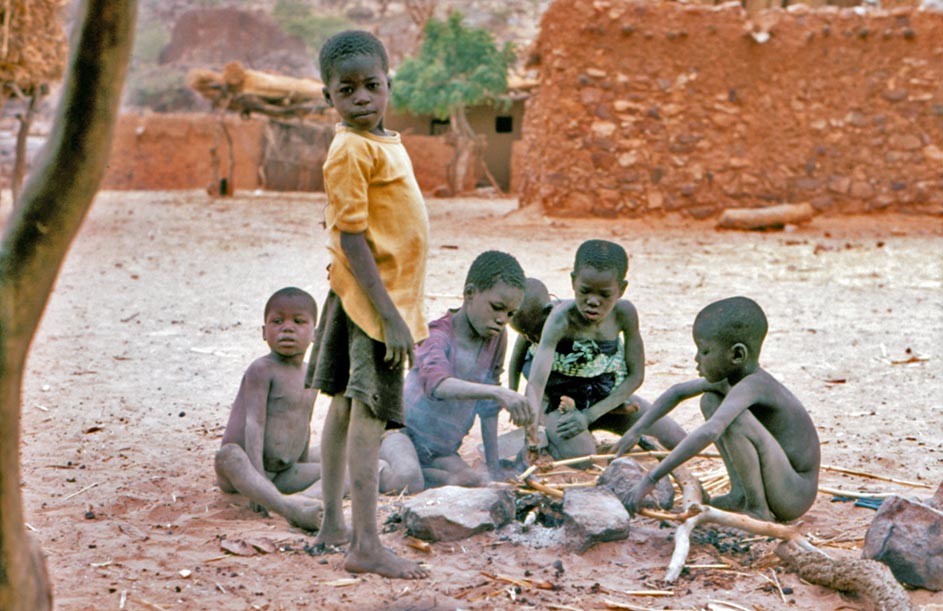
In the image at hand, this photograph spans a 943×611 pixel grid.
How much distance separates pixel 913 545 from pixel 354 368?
1.63m

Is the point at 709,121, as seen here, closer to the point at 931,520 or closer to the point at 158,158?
the point at 931,520

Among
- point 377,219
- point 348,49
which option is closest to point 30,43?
point 348,49

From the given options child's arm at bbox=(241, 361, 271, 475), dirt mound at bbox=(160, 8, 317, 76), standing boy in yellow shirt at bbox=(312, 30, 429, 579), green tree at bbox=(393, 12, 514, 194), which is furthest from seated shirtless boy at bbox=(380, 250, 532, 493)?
dirt mound at bbox=(160, 8, 317, 76)

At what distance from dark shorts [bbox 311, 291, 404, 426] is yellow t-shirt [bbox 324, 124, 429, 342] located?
0.19ft

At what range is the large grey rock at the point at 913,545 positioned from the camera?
2668 mm

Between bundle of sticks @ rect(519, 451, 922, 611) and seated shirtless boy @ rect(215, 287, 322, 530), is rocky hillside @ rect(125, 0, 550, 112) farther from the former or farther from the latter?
bundle of sticks @ rect(519, 451, 922, 611)

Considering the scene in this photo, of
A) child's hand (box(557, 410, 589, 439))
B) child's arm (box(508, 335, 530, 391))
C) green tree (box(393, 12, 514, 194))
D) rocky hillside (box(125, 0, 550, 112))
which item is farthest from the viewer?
rocky hillside (box(125, 0, 550, 112))

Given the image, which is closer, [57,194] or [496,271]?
[57,194]

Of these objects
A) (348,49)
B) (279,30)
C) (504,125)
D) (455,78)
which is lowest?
(348,49)

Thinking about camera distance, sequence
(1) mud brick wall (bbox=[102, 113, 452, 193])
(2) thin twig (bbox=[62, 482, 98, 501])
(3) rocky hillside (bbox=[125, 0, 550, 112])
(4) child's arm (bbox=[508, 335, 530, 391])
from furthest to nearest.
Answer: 1. (3) rocky hillside (bbox=[125, 0, 550, 112])
2. (1) mud brick wall (bbox=[102, 113, 452, 193])
3. (4) child's arm (bbox=[508, 335, 530, 391])
4. (2) thin twig (bbox=[62, 482, 98, 501])

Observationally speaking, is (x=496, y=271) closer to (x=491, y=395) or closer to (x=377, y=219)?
(x=491, y=395)

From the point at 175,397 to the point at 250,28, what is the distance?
3935 centimetres

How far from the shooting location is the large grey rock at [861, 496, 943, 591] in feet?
8.75

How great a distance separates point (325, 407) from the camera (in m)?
4.86
